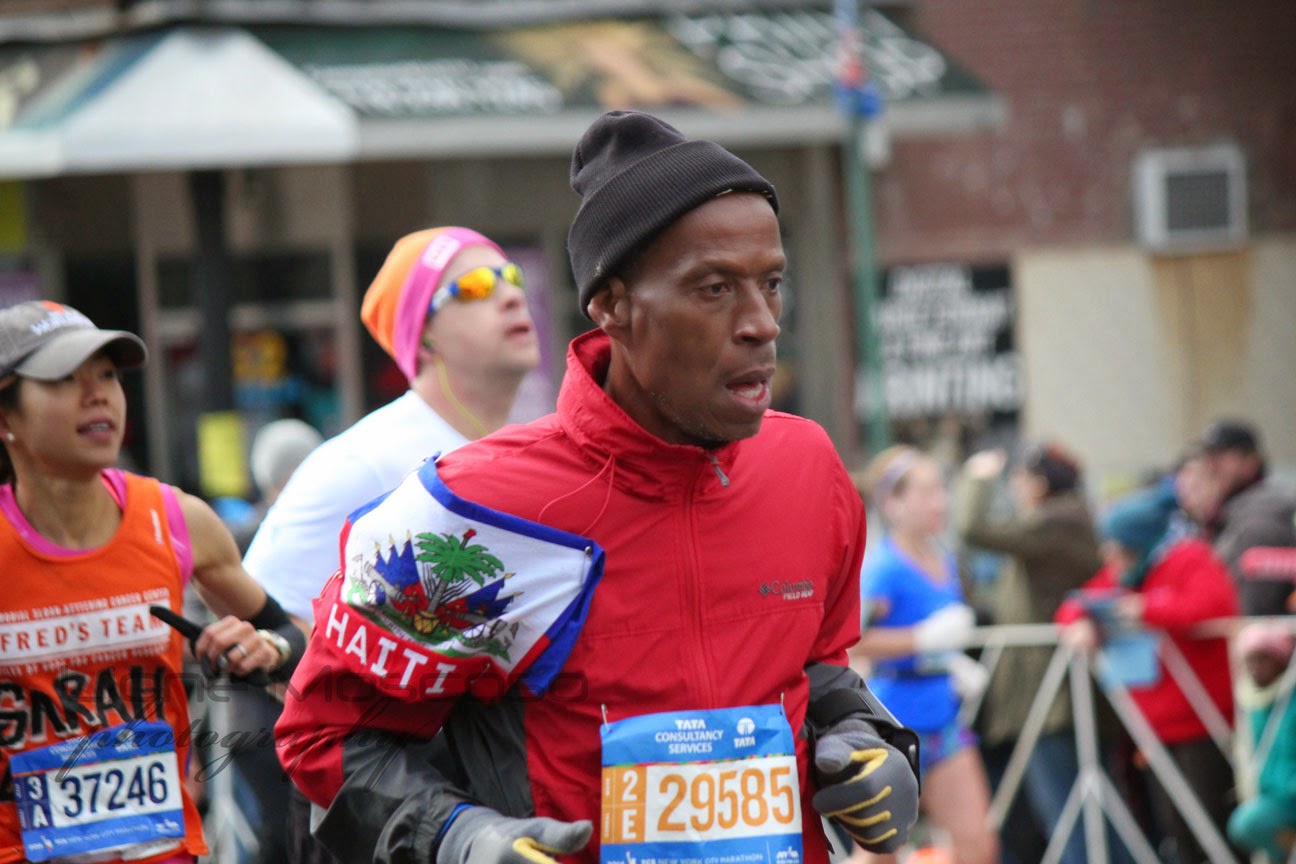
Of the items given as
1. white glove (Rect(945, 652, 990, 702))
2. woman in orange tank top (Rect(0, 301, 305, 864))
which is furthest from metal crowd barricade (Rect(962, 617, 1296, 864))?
woman in orange tank top (Rect(0, 301, 305, 864))

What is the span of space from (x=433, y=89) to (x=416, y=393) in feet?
29.9

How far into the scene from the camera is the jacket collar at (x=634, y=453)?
2.82 metres

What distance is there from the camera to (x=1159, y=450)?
15.4m

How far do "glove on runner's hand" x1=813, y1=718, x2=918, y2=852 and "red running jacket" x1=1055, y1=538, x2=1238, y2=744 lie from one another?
5.53m

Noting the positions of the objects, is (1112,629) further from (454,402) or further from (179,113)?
(179,113)

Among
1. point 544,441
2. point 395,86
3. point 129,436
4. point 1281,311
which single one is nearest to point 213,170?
point 395,86

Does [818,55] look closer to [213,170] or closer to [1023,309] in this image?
[1023,309]

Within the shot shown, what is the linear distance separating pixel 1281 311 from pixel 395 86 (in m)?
8.04

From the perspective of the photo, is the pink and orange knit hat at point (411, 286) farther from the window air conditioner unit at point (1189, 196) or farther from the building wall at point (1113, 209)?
the window air conditioner unit at point (1189, 196)

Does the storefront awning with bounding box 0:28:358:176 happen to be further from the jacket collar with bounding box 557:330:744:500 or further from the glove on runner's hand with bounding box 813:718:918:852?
the glove on runner's hand with bounding box 813:718:918:852

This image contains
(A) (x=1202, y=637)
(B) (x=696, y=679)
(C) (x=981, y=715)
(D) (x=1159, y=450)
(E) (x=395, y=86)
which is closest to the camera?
(B) (x=696, y=679)

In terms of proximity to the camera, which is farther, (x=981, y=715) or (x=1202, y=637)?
(x=981, y=715)

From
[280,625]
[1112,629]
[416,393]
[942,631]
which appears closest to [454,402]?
Result: [416,393]

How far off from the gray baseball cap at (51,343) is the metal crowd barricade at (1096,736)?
16.5ft
